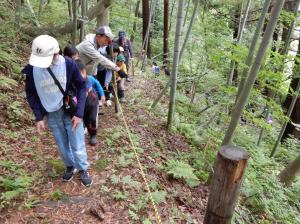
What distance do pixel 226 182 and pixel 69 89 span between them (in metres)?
2.37

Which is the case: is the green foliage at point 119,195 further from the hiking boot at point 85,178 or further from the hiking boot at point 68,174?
the hiking boot at point 68,174

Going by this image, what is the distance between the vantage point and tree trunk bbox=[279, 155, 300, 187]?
716cm

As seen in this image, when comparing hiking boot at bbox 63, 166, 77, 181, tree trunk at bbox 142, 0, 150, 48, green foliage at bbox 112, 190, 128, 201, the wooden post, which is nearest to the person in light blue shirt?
hiking boot at bbox 63, 166, 77, 181

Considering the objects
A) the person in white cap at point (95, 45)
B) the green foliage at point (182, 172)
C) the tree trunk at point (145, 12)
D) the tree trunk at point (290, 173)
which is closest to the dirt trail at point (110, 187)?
the green foliage at point (182, 172)

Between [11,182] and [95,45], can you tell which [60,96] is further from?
[95,45]

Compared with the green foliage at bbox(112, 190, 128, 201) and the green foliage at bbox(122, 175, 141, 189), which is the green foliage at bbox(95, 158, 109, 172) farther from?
the green foliage at bbox(112, 190, 128, 201)

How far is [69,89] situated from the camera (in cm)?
394

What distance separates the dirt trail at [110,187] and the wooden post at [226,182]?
1818mm

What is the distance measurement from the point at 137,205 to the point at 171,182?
1125 mm

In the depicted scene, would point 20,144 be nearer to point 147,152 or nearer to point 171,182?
point 147,152

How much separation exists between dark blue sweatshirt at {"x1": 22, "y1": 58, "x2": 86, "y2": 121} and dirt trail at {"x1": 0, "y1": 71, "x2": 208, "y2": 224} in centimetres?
116

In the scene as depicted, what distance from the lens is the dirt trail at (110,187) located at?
4020 millimetres

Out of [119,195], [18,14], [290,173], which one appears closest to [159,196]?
[119,195]

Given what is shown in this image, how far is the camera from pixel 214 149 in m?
7.13
